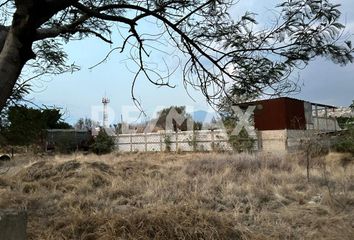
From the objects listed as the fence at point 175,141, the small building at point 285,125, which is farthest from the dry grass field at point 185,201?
the fence at point 175,141

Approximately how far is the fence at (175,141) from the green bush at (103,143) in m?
0.59

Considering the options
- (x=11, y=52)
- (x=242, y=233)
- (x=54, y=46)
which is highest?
(x=54, y=46)

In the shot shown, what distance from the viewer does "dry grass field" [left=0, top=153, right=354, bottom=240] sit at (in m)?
5.63

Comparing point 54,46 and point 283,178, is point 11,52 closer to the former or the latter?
point 54,46

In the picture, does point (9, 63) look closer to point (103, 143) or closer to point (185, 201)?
point (185, 201)

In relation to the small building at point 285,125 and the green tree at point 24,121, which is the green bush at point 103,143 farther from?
the green tree at point 24,121

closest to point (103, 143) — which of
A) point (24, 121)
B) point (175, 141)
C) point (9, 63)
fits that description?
point (175, 141)

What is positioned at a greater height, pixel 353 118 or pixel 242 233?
pixel 353 118

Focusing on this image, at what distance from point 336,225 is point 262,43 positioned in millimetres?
2595

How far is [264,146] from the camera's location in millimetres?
22656

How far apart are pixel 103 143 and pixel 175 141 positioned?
5.23m

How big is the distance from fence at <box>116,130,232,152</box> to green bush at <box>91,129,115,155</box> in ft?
1.94

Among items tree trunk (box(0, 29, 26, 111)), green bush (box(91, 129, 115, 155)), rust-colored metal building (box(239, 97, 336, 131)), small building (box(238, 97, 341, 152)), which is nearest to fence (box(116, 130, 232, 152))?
green bush (box(91, 129, 115, 155))

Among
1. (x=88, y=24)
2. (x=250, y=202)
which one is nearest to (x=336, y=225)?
(x=250, y=202)
